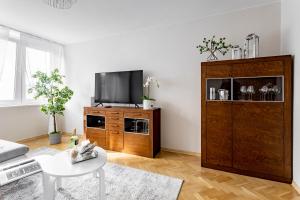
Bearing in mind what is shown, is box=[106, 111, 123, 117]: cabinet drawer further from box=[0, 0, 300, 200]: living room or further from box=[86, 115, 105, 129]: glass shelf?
box=[86, 115, 105, 129]: glass shelf

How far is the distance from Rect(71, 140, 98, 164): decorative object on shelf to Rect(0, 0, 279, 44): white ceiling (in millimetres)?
2025

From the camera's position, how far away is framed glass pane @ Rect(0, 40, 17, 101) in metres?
3.33

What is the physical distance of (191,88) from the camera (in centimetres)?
304

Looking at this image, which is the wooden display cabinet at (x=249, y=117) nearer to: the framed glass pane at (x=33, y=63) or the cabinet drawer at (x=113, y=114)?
the cabinet drawer at (x=113, y=114)

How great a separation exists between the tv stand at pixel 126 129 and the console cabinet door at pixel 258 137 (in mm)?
1301

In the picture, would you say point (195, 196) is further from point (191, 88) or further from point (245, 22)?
point (245, 22)

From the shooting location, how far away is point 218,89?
2.51 meters

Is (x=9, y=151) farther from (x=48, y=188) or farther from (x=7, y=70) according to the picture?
(x=7, y=70)

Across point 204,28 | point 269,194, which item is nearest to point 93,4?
point 204,28

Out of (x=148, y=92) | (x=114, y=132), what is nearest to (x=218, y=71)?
(x=148, y=92)

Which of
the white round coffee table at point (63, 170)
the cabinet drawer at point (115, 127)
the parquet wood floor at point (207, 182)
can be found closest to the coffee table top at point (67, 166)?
the white round coffee table at point (63, 170)

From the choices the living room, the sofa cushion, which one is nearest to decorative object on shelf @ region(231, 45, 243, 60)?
the living room

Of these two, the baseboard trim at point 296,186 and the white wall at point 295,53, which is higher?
the white wall at point 295,53

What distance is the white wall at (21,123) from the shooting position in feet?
11.3
